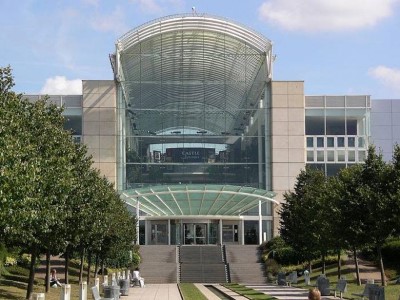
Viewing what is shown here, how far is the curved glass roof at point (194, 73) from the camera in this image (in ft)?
235

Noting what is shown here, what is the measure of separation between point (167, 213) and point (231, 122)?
1095 centimetres

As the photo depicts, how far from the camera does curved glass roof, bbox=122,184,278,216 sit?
6588 cm

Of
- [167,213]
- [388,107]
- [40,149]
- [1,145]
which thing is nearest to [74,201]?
[40,149]

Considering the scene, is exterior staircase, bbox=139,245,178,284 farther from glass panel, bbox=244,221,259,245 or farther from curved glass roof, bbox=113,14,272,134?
curved glass roof, bbox=113,14,272,134

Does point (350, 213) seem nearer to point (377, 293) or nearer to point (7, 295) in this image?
point (377, 293)

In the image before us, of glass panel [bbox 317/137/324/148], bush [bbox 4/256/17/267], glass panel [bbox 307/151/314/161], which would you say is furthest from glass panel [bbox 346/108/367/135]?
bush [bbox 4/256/17/267]

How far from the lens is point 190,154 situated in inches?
2837

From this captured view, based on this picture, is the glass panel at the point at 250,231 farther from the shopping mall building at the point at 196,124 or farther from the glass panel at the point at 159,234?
the glass panel at the point at 159,234

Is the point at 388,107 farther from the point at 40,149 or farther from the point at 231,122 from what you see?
the point at 40,149

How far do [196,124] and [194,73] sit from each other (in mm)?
5322

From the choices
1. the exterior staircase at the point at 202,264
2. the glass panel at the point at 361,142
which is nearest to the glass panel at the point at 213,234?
the exterior staircase at the point at 202,264

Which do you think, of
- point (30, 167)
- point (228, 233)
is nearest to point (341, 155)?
point (228, 233)

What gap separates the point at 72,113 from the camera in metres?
74.8

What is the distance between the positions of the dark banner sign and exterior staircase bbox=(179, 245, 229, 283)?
1068cm
